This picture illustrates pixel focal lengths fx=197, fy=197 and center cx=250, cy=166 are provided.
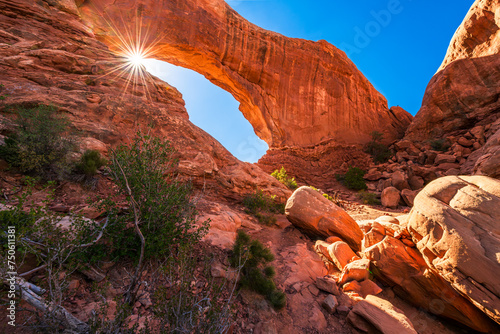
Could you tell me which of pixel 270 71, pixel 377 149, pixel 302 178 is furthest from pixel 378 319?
pixel 270 71

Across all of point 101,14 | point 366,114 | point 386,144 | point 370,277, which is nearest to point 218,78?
point 101,14

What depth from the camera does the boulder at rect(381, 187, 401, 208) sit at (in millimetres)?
11841

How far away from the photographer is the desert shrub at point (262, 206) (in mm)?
7441

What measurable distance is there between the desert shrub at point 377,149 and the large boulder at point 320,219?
1653cm

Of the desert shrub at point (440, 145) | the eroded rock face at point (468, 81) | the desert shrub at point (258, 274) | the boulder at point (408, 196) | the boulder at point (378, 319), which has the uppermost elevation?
the eroded rock face at point (468, 81)

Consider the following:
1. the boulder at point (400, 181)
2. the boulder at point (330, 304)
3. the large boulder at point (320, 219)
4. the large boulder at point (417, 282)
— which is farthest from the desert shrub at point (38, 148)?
the boulder at point (400, 181)

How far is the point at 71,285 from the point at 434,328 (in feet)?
21.5

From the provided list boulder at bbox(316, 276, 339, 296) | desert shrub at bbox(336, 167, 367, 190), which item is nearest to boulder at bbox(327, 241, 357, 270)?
boulder at bbox(316, 276, 339, 296)

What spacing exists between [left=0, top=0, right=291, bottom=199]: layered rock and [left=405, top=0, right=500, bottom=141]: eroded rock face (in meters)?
19.5

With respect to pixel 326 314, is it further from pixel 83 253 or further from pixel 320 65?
pixel 320 65

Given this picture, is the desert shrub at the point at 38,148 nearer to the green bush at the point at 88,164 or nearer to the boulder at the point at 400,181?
the green bush at the point at 88,164

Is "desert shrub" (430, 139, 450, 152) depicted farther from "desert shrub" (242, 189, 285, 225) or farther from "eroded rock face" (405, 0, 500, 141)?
"desert shrub" (242, 189, 285, 225)

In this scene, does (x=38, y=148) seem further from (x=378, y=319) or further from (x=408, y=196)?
(x=408, y=196)

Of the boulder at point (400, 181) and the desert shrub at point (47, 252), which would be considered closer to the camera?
the desert shrub at point (47, 252)
